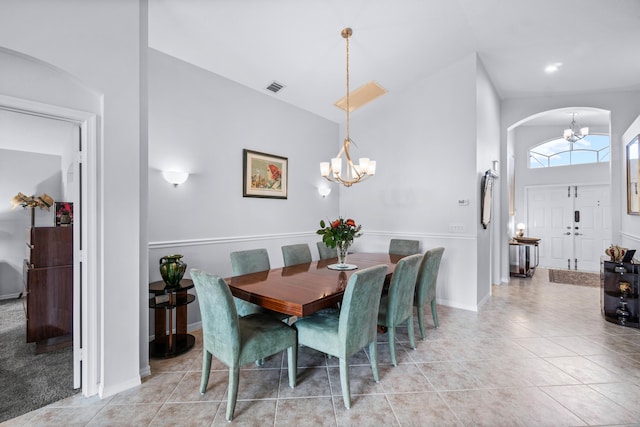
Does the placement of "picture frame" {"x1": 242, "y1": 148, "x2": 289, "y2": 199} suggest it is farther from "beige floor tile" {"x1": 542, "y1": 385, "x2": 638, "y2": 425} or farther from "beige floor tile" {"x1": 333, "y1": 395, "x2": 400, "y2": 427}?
"beige floor tile" {"x1": 542, "y1": 385, "x2": 638, "y2": 425}

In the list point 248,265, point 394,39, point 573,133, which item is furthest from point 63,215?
point 573,133

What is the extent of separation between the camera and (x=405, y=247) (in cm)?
405

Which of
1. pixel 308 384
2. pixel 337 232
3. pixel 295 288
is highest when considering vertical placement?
pixel 337 232

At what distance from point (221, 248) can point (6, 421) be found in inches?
81.6

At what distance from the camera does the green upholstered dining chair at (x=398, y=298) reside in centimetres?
239

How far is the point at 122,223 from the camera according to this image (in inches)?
81.9

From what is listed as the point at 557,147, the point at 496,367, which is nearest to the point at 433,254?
the point at 496,367

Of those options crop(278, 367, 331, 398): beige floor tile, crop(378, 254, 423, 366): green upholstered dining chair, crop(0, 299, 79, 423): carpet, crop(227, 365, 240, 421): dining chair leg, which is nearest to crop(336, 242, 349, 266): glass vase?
crop(378, 254, 423, 366): green upholstered dining chair

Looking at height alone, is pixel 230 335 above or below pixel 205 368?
above

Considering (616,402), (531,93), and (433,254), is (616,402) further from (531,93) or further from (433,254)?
(531,93)

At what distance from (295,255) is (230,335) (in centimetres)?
165

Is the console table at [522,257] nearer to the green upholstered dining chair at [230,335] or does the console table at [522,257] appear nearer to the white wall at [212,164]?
the white wall at [212,164]

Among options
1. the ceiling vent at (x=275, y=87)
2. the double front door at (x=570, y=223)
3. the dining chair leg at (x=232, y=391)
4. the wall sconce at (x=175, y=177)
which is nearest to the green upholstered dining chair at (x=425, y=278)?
the dining chair leg at (x=232, y=391)

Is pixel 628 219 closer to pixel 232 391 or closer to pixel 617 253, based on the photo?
pixel 617 253
